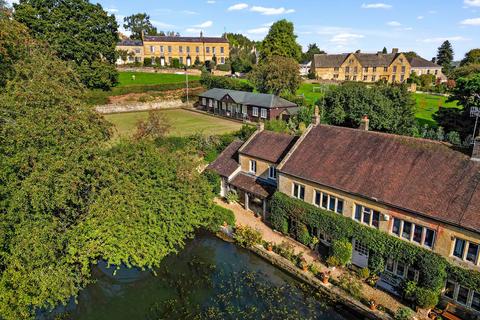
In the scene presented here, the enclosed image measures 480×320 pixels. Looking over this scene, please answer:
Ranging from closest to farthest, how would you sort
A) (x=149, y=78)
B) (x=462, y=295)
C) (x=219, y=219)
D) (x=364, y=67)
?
1. (x=462, y=295)
2. (x=219, y=219)
3. (x=149, y=78)
4. (x=364, y=67)

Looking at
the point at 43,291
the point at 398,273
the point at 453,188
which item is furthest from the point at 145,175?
the point at 453,188

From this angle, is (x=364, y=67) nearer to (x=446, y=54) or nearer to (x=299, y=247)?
(x=446, y=54)

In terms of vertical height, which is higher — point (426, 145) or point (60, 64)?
point (60, 64)

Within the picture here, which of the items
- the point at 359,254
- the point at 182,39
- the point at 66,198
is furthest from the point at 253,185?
the point at 182,39

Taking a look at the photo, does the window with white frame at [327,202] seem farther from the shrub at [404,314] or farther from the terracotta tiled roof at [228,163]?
the terracotta tiled roof at [228,163]

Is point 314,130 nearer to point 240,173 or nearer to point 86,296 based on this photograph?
point 240,173
